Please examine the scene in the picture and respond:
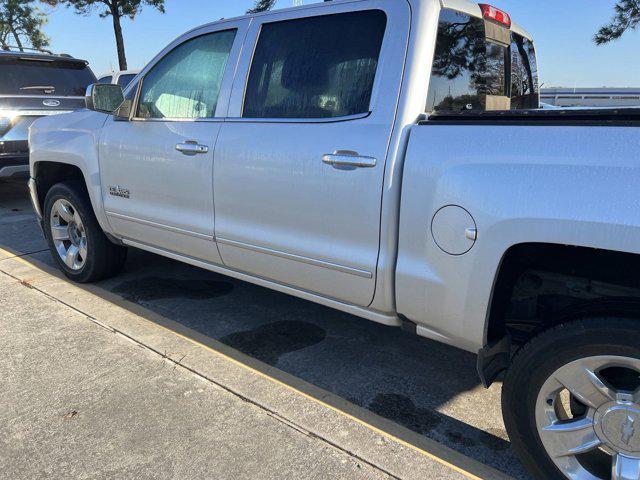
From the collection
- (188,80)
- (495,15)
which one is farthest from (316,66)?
(495,15)

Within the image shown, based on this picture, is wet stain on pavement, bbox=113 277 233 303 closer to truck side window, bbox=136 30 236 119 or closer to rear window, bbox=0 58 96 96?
truck side window, bbox=136 30 236 119

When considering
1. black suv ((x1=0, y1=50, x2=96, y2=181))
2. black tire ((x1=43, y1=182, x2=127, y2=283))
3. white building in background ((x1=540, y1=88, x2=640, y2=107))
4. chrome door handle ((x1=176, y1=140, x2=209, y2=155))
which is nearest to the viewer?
chrome door handle ((x1=176, y1=140, x2=209, y2=155))

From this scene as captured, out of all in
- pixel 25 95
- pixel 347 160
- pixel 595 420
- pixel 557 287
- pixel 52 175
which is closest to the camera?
pixel 595 420

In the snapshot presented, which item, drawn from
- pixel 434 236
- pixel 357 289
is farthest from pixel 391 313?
pixel 434 236

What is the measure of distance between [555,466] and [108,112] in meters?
3.48

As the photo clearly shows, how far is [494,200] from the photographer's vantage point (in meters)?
2.04

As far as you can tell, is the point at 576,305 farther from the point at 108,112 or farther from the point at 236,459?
the point at 108,112

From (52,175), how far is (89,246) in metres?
0.83

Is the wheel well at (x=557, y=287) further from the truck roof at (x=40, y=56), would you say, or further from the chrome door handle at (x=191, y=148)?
the truck roof at (x=40, y=56)

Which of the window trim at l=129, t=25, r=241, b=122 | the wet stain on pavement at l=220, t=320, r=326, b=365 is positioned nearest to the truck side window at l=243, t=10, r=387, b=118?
the window trim at l=129, t=25, r=241, b=122

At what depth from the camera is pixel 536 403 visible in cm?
203

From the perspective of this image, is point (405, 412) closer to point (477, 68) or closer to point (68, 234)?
point (477, 68)

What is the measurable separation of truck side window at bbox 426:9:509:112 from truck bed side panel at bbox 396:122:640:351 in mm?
518

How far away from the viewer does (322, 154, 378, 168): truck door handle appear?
7.99 ft
